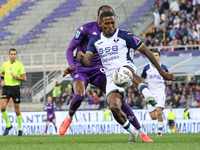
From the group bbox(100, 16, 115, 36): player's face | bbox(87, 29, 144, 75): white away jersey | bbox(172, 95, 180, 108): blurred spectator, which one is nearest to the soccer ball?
bbox(87, 29, 144, 75): white away jersey

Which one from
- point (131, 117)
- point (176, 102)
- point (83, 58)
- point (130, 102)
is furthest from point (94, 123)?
point (83, 58)

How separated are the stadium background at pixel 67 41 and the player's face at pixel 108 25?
37.6ft

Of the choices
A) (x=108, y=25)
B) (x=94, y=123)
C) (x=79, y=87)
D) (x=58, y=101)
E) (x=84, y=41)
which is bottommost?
(x=94, y=123)

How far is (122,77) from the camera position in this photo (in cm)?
654

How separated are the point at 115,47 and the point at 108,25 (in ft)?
1.31

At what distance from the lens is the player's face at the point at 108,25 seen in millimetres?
6910

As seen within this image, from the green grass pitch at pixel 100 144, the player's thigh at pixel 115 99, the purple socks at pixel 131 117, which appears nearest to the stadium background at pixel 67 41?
the green grass pitch at pixel 100 144

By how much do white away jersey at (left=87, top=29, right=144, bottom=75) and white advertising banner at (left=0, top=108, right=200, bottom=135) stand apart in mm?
10025

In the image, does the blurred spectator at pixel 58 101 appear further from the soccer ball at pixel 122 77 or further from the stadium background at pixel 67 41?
the soccer ball at pixel 122 77

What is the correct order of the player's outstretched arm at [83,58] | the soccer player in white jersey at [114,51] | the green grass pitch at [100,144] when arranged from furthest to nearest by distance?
the soccer player in white jersey at [114,51], the player's outstretched arm at [83,58], the green grass pitch at [100,144]

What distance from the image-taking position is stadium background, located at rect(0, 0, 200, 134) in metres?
19.4

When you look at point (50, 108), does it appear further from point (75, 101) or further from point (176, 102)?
point (75, 101)

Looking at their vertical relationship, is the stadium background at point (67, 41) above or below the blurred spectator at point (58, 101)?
above

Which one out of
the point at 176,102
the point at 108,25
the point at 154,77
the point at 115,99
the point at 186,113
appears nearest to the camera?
the point at 115,99
